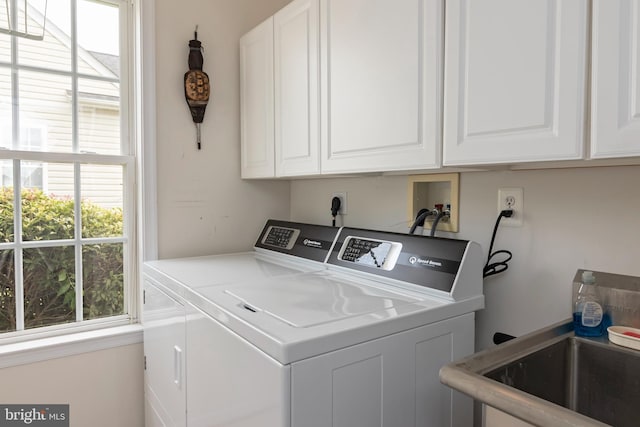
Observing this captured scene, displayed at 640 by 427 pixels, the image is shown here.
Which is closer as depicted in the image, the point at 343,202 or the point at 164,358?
the point at 164,358

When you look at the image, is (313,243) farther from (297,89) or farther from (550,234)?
(550,234)

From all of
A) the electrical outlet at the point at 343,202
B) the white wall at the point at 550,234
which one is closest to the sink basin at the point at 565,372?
the white wall at the point at 550,234

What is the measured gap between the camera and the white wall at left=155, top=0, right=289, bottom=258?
1956 mm

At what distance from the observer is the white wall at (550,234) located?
41.7 inches

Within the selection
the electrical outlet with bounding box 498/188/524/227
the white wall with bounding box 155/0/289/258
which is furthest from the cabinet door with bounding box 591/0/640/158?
the white wall with bounding box 155/0/289/258

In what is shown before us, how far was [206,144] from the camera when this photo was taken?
2068 mm

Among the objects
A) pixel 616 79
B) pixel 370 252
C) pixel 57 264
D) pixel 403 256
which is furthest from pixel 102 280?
pixel 616 79

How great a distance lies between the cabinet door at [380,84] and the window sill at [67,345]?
1254mm

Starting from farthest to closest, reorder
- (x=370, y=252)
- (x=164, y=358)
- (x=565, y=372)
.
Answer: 1. (x=164, y=358)
2. (x=370, y=252)
3. (x=565, y=372)

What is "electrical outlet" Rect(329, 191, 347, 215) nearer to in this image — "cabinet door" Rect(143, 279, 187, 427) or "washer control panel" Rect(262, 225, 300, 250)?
"washer control panel" Rect(262, 225, 300, 250)

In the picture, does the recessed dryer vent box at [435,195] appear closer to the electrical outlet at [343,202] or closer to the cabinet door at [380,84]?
the cabinet door at [380,84]

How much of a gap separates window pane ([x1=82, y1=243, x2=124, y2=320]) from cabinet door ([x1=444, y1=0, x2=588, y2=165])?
1.65 metres

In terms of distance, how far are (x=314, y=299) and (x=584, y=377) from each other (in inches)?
29.0

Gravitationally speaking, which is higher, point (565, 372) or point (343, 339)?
point (343, 339)
